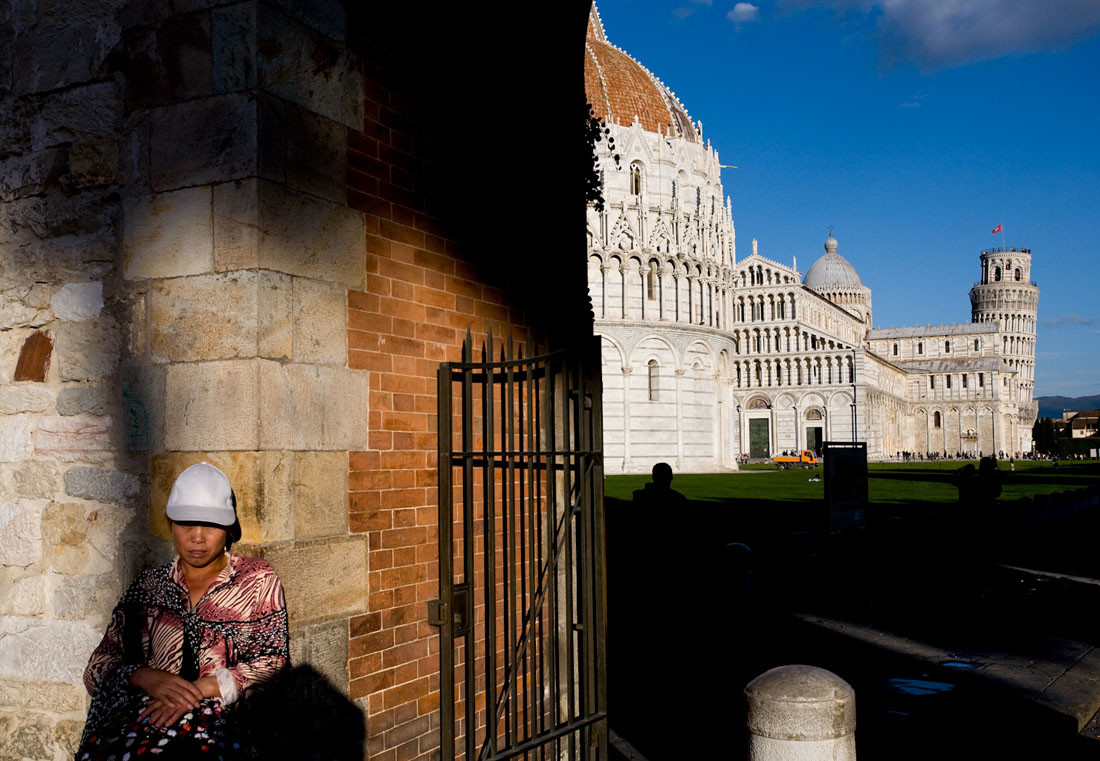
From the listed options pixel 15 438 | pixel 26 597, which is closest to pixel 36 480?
pixel 15 438

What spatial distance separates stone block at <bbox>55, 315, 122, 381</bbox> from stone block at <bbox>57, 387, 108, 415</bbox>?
0.17 feet

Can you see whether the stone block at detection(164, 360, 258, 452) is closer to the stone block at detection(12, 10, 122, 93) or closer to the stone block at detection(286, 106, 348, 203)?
the stone block at detection(286, 106, 348, 203)

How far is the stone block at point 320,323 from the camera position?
390 cm

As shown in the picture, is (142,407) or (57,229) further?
(57,229)

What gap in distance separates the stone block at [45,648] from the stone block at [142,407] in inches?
34.7

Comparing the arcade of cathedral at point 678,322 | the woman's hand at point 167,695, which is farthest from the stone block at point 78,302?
the arcade of cathedral at point 678,322

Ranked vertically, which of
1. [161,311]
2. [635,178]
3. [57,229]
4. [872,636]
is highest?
[635,178]

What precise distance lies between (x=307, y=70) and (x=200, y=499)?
1844 millimetres

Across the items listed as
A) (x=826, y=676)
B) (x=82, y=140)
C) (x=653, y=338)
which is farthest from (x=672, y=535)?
(x=653, y=338)

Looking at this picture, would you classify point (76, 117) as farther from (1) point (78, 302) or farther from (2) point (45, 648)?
(2) point (45, 648)

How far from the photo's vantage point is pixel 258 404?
12.1ft

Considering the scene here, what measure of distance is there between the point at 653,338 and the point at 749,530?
35.0 m

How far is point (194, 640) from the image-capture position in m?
3.22

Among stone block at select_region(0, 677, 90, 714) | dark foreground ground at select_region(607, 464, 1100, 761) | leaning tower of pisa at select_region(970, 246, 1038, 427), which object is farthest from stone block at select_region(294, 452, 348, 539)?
leaning tower of pisa at select_region(970, 246, 1038, 427)
